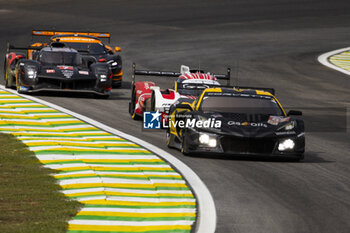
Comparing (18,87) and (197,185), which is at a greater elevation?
(18,87)

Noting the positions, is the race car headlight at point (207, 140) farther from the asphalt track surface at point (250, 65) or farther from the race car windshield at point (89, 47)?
the race car windshield at point (89, 47)

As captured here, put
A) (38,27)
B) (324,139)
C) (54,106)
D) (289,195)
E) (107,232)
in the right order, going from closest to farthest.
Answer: (107,232) → (289,195) → (324,139) → (54,106) → (38,27)

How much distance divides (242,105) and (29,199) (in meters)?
5.62

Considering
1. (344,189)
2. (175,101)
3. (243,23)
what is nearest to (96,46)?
(175,101)

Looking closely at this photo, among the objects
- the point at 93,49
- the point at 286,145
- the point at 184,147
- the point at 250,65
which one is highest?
the point at 93,49

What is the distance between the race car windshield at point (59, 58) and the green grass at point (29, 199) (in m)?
9.04

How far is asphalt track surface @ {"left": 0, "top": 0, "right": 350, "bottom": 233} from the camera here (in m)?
9.55

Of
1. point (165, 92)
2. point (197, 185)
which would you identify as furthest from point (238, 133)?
point (165, 92)

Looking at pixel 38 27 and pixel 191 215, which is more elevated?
pixel 38 27

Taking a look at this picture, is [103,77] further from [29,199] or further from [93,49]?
[29,199]

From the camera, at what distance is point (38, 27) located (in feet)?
130

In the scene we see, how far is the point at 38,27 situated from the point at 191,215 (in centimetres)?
3199

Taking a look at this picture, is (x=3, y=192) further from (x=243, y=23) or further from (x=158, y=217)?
(x=243, y=23)

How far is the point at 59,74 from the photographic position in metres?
20.4
